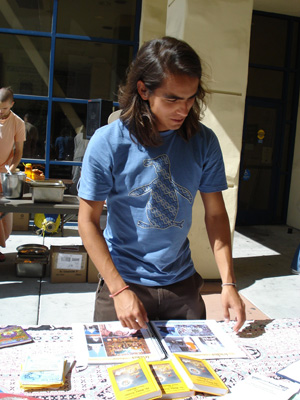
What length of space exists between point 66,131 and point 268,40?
13.4ft

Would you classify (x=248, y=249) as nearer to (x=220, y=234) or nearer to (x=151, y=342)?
(x=220, y=234)

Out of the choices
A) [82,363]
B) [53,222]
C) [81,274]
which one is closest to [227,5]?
[81,274]

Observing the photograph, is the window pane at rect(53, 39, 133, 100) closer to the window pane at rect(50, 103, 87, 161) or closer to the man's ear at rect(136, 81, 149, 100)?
the window pane at rect(50, 103, 87, 161)

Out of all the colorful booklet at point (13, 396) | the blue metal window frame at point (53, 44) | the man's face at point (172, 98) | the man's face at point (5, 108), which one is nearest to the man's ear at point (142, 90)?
the man's face at point (172, 98)

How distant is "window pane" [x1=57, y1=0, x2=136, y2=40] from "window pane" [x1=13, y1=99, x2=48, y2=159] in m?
1.26

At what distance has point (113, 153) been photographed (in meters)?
1.70

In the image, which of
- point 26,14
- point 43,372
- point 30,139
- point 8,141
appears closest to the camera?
point 43,372

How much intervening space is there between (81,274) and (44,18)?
14.5 ft

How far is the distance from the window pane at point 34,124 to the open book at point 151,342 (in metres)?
6.04

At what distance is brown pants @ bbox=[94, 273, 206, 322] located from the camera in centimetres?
181

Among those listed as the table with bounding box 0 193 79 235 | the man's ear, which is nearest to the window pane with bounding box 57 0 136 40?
the table with bounding box 0 193 79 235

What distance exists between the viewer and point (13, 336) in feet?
5.34

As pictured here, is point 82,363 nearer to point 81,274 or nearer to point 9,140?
point 81,274

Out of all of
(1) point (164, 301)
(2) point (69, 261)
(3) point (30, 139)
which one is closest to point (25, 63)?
(3) point (30, 139)
